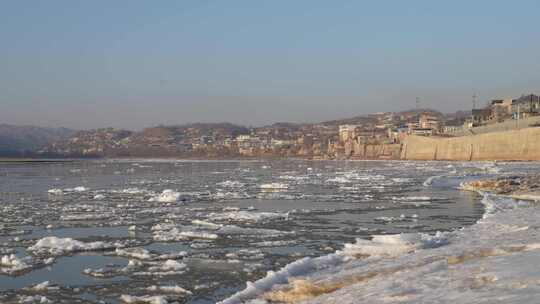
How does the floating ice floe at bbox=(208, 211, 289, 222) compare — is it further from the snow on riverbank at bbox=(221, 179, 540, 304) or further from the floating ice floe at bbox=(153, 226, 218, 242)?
the snow on riverbank at bbox=(221, 179, 540, 304)

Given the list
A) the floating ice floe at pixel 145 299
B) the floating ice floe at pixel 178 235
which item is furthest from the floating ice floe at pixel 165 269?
the floating ice floe at pixel 178 235

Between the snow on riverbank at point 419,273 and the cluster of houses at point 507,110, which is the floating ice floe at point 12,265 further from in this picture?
the cluster of houses at point 507,110

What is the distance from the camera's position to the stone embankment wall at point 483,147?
78.3 metres

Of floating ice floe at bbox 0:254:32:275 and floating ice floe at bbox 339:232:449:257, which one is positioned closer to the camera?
floating ice floe at bbox 0:254:32:275

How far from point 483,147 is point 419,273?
87300 mm

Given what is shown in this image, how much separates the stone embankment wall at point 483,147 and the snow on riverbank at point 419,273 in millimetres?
70246

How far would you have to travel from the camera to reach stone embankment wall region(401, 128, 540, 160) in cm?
7831

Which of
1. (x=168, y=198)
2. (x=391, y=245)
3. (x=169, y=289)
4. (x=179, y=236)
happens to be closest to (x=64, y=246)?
(x=179, y=236)

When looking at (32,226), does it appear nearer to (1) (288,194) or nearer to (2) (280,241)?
(2) (280,241)

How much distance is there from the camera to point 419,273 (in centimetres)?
910

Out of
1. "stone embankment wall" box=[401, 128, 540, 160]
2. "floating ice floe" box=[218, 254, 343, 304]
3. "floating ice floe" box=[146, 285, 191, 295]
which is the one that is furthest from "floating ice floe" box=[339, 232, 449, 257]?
"stone embankment wall" box=[401, 128, 540, 160]

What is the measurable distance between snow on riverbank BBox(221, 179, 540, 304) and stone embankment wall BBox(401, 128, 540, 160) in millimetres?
70246

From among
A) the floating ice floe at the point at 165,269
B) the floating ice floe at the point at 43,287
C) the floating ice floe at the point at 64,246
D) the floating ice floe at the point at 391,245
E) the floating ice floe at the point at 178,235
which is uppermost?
the floating ice floe at the point at 391,245

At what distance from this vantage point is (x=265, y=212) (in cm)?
2148
